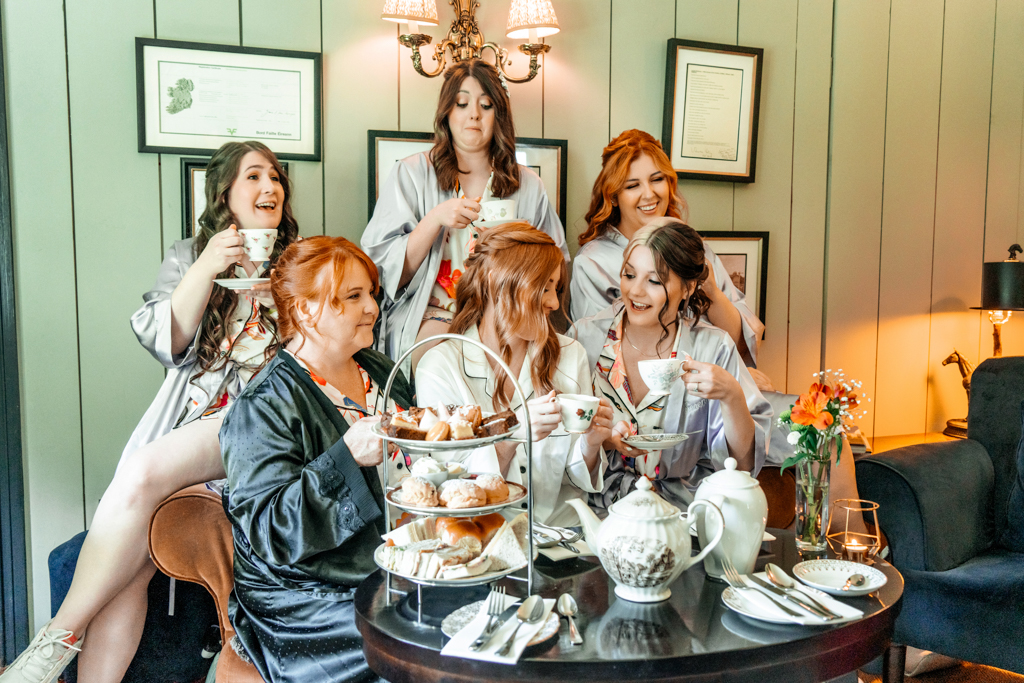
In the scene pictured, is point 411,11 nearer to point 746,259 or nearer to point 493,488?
point 746,259

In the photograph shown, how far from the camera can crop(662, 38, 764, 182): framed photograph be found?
3191 millimetres

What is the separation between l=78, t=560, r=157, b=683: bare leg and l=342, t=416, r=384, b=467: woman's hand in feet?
2.88

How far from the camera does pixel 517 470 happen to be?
195cm

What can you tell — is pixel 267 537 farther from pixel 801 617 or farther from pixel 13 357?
pixel 13 357

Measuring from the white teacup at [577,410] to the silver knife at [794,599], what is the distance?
0.41m

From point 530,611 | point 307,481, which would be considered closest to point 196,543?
point 307,481

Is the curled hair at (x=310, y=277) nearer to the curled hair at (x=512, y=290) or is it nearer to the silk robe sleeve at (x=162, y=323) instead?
the curled hair at (x=512, y=290)

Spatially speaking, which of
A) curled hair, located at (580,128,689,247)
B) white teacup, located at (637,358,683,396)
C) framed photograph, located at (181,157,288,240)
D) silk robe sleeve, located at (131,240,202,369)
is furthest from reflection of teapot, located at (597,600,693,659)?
framed photograph, located at (181,157,288,240)

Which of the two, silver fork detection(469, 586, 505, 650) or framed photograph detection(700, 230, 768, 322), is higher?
framed photograph detection(700, 230, 768, 322)

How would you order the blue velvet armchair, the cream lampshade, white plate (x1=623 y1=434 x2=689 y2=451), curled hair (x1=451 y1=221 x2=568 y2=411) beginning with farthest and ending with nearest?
1. the cream lampshade
2. the blue velvet armchair
3. curled hair (x1=451 y1=221 x2=568 y2=411)
4. white plate (x1=623 y1=434 x2=689 y2=451)

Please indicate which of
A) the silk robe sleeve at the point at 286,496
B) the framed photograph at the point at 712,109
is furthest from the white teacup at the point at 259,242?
the framed photograph at the point at 712,109

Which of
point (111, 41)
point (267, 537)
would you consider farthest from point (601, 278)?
point (111, 41)

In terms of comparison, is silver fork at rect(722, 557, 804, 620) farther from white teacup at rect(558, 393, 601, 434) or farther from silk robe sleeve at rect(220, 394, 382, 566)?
silk robe sleeve at rect(220, 394, 382, 566)

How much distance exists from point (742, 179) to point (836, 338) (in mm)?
869
